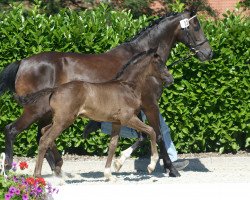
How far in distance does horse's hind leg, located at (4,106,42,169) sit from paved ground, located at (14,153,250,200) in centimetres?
67

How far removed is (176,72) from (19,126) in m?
3.35

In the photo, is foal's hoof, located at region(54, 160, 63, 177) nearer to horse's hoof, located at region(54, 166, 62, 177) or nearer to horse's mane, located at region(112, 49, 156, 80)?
horse's hoof, located at region(54, 166, 62, 177)

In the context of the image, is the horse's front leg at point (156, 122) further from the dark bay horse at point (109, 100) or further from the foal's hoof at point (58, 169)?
the foal's hoof at point (58, 169)

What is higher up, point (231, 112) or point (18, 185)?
point (18, 185)

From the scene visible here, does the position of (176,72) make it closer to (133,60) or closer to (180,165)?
(180,165)

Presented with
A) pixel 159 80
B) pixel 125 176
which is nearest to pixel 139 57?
pixel 159 80

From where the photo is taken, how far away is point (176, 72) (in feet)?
38.2

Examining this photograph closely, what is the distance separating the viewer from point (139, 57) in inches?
366

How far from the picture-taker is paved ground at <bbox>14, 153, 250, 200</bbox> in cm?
762

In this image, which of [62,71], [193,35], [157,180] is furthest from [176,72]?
[157,180]

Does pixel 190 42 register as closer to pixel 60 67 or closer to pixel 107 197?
pixel 60 67

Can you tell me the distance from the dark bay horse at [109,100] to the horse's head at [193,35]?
40.1 inches

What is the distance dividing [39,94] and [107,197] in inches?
73.9

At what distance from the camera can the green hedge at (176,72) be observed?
11.4 meters
